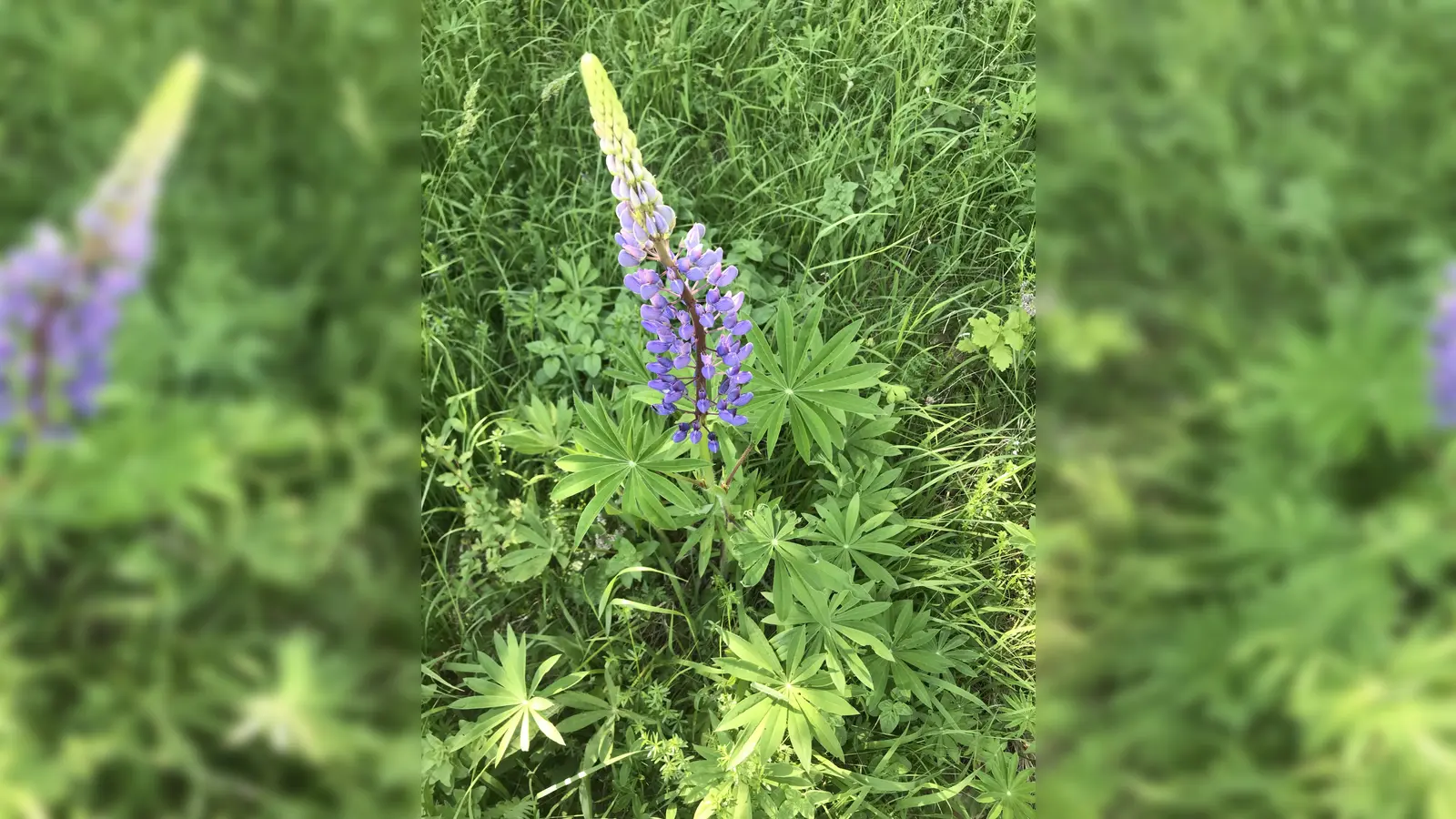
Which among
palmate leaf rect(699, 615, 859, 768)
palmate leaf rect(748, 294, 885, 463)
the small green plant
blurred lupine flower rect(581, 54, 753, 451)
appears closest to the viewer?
blurred lupine flower rect(581, 54, 753, 451)

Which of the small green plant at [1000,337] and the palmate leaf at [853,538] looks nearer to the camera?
the palmate leaf at [853,538]

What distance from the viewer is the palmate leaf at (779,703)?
1.16 meters

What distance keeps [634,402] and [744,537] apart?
0.33 m

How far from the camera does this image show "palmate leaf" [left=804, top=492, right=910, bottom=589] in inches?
51.1

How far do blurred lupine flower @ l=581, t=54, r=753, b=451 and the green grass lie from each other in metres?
0.25

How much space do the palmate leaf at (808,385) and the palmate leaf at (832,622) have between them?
24 cm
